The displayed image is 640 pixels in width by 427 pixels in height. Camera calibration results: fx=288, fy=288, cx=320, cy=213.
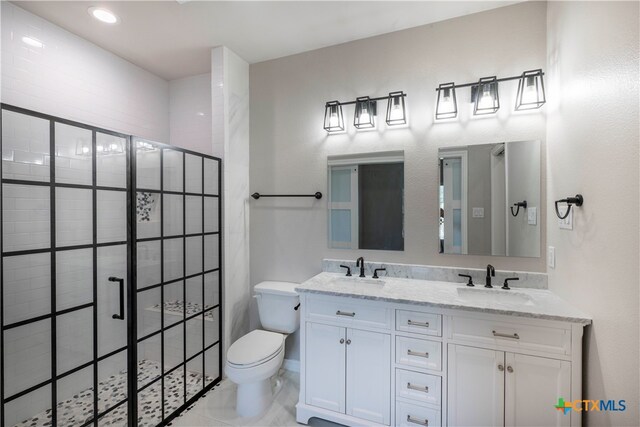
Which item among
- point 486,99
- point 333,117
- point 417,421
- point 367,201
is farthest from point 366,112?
point 417,421

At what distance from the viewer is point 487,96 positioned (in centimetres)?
195

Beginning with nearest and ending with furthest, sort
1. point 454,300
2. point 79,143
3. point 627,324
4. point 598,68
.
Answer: point 627,324 → point 598,68 → point 79,143 → point 454,300

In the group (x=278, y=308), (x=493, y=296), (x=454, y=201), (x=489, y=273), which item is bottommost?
(x=278, y=308)

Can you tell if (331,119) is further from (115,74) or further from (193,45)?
(115,74)

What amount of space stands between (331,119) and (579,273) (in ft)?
6.20

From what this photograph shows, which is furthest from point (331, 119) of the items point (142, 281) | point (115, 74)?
point (115, 74)

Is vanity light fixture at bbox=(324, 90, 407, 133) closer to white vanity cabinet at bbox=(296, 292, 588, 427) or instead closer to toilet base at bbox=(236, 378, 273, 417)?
white vanity cabinet at bbox=(296, 292, 588, 427)

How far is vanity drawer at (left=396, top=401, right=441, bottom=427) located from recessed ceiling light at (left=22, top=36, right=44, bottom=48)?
11.1ft

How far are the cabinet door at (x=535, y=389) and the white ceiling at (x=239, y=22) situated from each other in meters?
2.24

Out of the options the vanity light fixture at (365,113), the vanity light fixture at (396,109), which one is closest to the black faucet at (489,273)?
the vanity light fixture at (396,109)

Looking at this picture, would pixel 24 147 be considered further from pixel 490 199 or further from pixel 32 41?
pixel 490 199

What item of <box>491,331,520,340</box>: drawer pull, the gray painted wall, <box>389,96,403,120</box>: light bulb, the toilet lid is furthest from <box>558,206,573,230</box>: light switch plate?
the toilet lid

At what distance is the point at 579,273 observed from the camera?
4.94 ft

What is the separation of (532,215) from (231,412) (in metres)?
2.50
